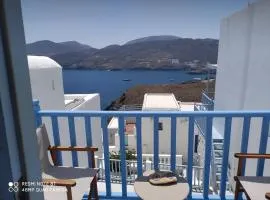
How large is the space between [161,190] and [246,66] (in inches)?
246

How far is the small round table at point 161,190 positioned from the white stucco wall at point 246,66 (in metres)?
4.02

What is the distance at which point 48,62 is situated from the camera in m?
7.23

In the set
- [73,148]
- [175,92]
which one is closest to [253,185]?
[73,148]

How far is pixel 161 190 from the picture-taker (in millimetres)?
2309

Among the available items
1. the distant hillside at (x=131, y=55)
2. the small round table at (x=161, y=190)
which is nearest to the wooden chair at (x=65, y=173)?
the small round table at (x=161, y=190)

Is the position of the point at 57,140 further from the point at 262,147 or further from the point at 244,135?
the point at 262,147

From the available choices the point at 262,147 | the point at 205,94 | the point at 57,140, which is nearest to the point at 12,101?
the point at 57,140

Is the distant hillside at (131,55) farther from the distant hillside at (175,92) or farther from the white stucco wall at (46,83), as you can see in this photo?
the white stucco wall at (46,83)

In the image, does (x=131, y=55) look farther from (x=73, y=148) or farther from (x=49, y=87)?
(x=73, y=148)

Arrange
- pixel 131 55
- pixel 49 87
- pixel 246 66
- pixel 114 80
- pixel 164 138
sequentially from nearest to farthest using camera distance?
pixel 49 87, pixel 246 66, pixel 164 138, pixel 131 55, pixel 114 80

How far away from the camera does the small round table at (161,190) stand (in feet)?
7.27

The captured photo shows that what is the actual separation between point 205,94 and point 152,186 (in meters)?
10.2

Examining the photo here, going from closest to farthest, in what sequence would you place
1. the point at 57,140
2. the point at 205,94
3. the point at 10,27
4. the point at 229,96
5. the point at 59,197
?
the point at 10,27
the point at 59,197
the point at 57,140
the point at 229,96
the point at 205,94

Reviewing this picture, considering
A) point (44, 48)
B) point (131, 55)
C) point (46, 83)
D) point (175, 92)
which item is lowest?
point (175, 92)
